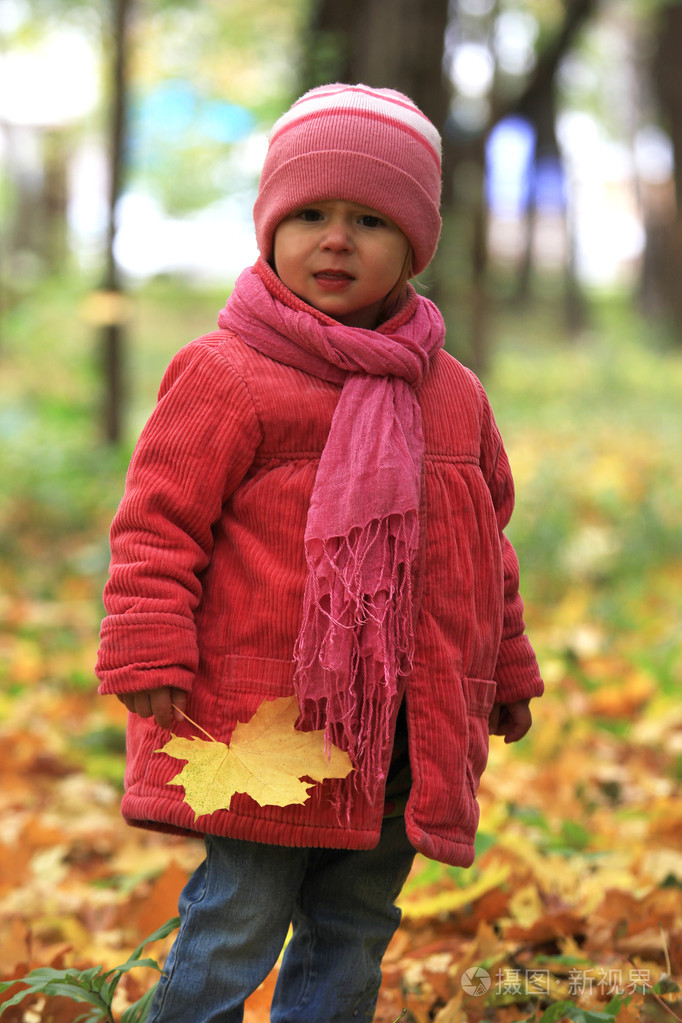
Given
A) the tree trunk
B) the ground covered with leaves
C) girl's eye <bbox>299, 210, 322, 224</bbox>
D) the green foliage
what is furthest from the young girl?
the tree trunk

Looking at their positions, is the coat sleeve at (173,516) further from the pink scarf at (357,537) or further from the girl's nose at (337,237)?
the girl's nose at (337,237)

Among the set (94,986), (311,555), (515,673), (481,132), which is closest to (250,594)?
(311,555)

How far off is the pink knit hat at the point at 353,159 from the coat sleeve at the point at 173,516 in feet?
1.00

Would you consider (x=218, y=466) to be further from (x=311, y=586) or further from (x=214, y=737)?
(x=214, y=737)

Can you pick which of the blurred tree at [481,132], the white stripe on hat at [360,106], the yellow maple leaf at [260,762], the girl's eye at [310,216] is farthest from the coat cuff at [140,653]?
the blurred tree at [481,132]

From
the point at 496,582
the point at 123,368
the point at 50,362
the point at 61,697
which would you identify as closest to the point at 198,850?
the point at 61,697

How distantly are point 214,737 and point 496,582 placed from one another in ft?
1.84

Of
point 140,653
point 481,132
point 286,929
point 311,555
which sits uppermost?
point 481,132

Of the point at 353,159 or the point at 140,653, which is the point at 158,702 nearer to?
the point at 140,653

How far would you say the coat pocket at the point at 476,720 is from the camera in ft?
6.17

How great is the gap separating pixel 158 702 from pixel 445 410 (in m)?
0.71

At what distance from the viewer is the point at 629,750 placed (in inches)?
162

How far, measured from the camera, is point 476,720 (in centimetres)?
190

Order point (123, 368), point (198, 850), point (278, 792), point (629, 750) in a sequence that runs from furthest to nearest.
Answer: point (123, 368) < point (629, 750) < point (198, 850) < point (278, 792)
